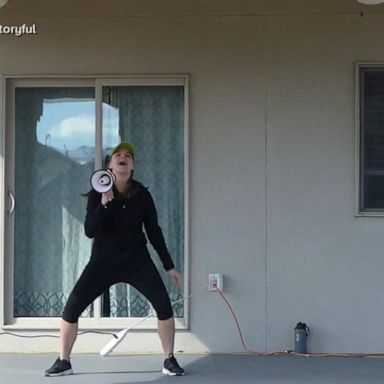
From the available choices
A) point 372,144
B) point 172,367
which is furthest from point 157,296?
point 372,144

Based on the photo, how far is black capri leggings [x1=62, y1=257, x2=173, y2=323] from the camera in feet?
19.6

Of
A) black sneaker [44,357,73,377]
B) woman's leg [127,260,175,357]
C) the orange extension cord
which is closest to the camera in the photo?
woman's leg [127,260,175,357]

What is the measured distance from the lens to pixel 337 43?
6.77 metres

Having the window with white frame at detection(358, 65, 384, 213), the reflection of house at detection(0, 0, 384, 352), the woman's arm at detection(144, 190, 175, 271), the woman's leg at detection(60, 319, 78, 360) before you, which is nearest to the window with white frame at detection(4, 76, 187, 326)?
the reflection of house at detection(0, 0, 384, 352)

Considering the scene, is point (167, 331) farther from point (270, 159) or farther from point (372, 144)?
point (372, 144)

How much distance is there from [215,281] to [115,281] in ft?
3.45

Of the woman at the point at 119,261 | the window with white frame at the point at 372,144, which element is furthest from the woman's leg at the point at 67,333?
the window with white frame at the point at 372,144

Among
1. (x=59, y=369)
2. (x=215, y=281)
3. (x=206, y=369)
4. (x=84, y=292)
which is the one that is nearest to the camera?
(x=84, y=292)

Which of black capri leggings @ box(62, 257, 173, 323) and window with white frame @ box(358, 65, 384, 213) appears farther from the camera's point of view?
window with white frame @ box(358, 65, 384, 213)

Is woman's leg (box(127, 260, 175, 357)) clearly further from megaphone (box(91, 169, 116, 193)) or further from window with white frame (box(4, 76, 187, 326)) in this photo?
window with white frame (box(4, 76, 187, 326))

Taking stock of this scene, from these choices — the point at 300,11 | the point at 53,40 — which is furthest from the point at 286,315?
the point at 53,40

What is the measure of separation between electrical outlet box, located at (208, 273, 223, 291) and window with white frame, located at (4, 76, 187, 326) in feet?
0.89

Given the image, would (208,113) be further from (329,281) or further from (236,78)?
(329,281)

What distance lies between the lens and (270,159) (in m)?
6.79
